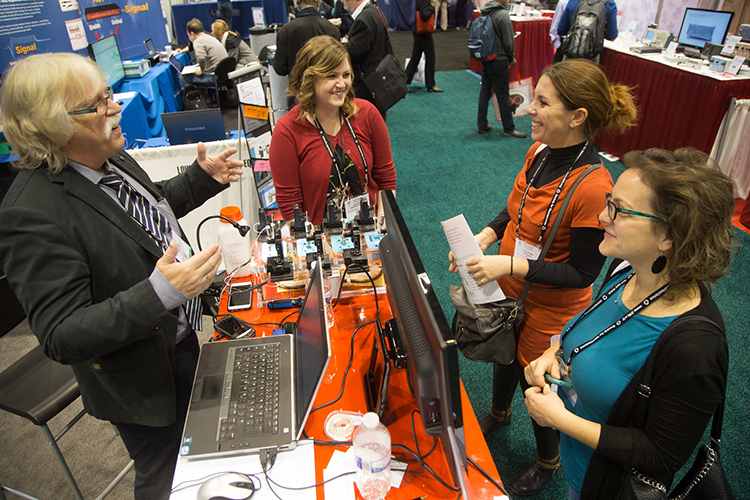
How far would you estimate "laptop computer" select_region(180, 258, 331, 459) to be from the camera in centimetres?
118

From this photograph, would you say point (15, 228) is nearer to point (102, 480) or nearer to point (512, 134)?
point (102, 480)

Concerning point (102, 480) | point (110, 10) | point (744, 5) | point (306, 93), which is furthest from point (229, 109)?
point (744, 5)

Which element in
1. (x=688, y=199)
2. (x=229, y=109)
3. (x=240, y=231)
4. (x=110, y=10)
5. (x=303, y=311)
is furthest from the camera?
(x=229, y=109)

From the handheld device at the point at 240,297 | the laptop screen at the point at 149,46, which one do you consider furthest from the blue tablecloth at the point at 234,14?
the handheld device at the point at 240,297

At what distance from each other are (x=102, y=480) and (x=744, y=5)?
27.4ft

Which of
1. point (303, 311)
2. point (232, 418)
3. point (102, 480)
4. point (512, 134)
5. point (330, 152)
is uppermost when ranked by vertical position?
point (330, 152)

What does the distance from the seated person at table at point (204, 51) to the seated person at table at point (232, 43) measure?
317mm

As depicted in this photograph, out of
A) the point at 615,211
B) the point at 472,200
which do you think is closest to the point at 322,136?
the point at 615,211

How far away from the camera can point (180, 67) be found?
661 cm

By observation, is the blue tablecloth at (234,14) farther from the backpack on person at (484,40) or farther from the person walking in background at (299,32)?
the backpack on person at (484,40)

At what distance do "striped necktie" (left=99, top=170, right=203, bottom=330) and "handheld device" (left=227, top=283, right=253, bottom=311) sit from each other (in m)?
0.27

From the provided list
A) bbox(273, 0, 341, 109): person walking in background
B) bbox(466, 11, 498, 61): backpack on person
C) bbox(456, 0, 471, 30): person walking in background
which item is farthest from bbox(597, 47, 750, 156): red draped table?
bbox(456, 0, 471, 30): person walking in background

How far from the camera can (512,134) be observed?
549 cm

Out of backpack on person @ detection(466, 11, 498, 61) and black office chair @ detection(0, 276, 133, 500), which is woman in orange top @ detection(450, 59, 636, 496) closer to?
black office chair @ detection(0, 276, 133, 500)
